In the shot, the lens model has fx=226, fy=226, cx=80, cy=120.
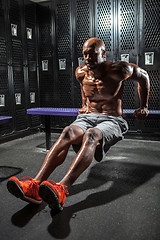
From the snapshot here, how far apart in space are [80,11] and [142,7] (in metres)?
1.19

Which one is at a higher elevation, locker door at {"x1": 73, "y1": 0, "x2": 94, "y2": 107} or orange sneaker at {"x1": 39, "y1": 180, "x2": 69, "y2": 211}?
locker door at {"x1": 73, "y1": 0, "x2": 94, "y2": 107}

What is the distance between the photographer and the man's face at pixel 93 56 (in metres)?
2.28

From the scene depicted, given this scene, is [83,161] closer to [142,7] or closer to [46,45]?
[142,7]

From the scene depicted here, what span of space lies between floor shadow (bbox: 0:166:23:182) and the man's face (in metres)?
1.54

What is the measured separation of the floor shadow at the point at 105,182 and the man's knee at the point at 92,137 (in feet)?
1.73

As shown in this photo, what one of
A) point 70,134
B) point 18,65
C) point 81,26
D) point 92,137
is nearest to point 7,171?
point 70,134

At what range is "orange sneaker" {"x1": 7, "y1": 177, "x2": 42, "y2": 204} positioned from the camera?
68.5 inches

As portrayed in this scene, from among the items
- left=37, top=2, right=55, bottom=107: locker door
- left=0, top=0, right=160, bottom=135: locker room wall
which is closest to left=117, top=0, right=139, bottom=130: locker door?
left=0, top=0, right=160, bottom=135: locker room wall

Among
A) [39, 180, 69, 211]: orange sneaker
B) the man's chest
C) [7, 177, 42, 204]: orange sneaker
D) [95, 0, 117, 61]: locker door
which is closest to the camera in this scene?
[39, 180, 69, 211]: orange sneaker

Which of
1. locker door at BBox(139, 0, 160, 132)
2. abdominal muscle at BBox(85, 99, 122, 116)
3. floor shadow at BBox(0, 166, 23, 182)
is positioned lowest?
floor shadow at BBox(0, 166, 23, 182)

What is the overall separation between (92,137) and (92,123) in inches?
19.6

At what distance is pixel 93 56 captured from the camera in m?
2.31

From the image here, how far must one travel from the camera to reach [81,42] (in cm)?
454

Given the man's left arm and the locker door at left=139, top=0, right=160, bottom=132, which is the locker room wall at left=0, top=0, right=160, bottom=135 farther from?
the man's left arm
